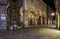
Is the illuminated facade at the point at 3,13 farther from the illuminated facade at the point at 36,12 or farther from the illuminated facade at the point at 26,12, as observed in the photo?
the illuminated facade at the point at 36,12

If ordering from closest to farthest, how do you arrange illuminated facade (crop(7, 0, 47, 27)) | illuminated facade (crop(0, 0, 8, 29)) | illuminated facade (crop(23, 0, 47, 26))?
illuminated facade (crop(0, 0, 8, 29)) → illuminated facade (crop(7, 0, 47, 27)) → illuminated facade (crop(23, 0, 47, 26))

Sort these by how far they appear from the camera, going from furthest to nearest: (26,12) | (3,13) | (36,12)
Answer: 1. (36,12)
2. (26,12)
3. (3,13)

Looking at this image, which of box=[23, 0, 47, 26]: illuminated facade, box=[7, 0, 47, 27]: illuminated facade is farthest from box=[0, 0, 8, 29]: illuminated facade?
box=[23, 0, 47, 26]: illuminated facade

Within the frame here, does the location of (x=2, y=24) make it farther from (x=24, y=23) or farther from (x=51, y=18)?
(x=51, y=18)

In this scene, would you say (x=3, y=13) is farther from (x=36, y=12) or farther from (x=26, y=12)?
(x=36, y=12)

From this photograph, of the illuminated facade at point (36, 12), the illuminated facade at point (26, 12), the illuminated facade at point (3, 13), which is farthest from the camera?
the illuminated facade at point (36, 12)

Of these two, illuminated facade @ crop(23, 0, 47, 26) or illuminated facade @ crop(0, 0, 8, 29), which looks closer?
illuminated facade @ crop(0, 0, 8, 29)

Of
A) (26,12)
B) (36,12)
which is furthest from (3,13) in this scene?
(36,12)

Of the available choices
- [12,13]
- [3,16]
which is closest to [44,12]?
[12,13]

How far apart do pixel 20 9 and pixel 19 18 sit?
218 cm

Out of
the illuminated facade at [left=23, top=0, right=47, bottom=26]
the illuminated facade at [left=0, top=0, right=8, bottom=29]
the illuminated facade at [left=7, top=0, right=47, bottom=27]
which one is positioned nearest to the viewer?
the illuminated facade at [left=0, top=0, right=8, bottom=29]

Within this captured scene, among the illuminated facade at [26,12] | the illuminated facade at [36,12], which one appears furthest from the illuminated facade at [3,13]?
the illuminated facade at [36,12]

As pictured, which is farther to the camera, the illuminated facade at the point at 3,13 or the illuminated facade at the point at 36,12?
the illuminated facade at the point at 36,12

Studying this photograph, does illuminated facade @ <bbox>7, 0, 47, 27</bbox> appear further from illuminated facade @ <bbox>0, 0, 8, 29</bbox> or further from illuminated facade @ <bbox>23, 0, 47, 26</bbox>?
illuminated facade @ <bbox>0, 0, 8, 29</bbox>
